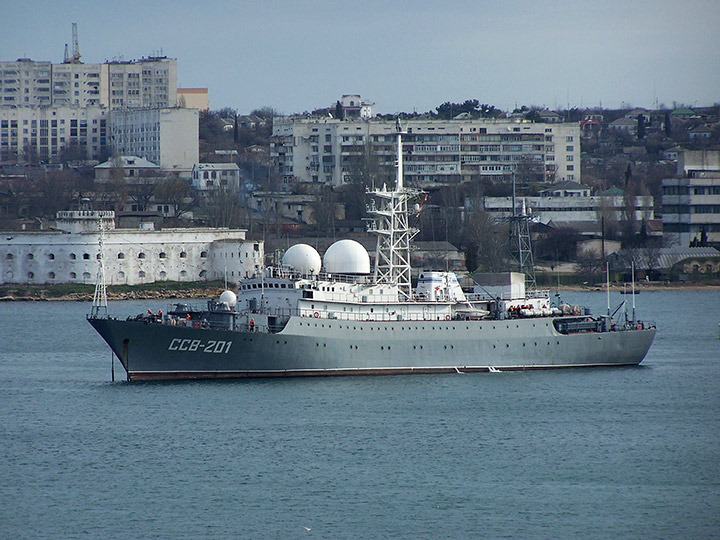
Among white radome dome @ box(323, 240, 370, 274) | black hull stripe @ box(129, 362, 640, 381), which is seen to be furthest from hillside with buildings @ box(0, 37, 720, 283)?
black hull stripe @ box(129, 362, 640, 381)

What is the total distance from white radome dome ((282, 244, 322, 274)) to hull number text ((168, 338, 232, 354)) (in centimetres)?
467

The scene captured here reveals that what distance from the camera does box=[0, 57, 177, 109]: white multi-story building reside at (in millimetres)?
184125

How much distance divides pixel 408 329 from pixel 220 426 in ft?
37.1

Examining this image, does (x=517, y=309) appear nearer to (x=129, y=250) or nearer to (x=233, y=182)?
(x=129, y=250)

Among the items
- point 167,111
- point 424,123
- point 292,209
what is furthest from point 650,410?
A: point 167,111

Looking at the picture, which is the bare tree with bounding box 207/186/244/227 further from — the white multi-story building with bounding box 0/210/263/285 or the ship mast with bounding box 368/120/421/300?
the ship mast with bounding box 368/120/421/300

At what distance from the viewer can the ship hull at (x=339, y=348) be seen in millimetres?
44188

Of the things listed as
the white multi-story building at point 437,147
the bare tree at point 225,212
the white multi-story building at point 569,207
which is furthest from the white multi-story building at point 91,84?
the white multi-story building at point 569,207

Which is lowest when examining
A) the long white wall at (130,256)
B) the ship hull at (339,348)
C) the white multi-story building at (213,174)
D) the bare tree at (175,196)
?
the ship hull at (339,348)

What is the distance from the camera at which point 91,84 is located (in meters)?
186

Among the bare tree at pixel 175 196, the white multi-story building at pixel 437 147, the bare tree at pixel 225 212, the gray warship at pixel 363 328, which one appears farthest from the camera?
the white multi-story building at pixel 437 147

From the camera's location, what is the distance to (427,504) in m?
29.8

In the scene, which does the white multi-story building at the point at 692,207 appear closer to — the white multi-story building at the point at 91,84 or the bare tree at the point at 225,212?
the bare tree at the point at 225,212

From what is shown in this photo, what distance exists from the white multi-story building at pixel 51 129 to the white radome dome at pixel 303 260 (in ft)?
416
